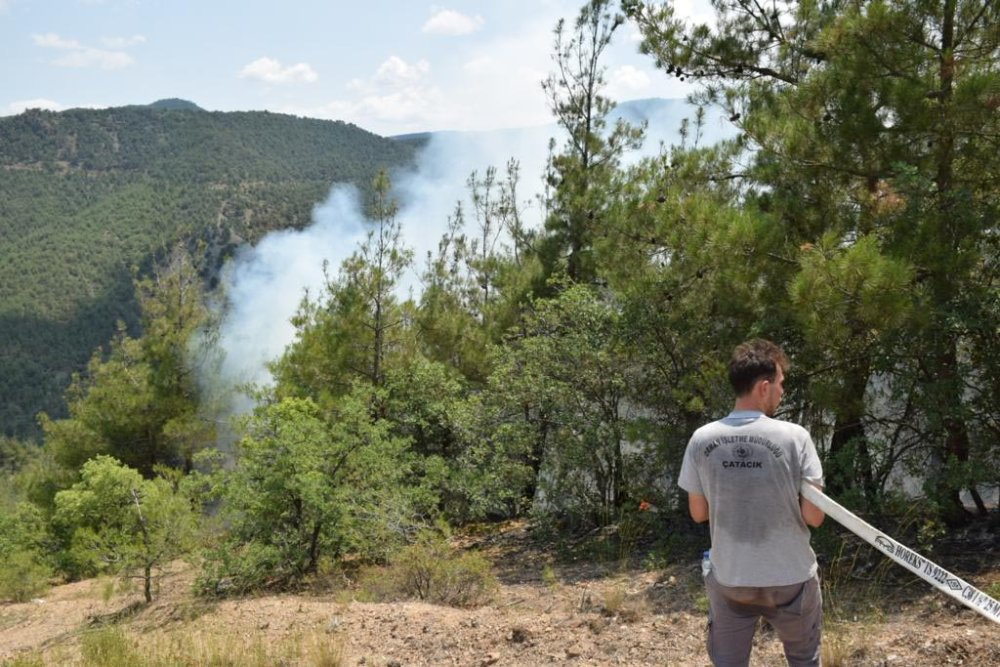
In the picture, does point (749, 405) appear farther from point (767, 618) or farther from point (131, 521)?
point (131, 521)

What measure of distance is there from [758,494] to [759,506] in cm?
4

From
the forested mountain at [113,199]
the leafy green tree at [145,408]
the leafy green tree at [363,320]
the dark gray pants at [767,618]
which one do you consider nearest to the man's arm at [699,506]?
the dark gray pants at [767,618]

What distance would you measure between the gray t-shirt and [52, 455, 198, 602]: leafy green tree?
8322 millimetres

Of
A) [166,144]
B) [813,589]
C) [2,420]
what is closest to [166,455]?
[813,589]

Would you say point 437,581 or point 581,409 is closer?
point 437,581

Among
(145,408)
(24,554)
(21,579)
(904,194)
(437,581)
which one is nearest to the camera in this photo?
(904,194)

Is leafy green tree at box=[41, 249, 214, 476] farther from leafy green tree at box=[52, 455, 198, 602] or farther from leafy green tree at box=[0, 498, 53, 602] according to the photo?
leafy green tree at box=[52, 455, 198, 602]

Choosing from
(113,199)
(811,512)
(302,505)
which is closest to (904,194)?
(811,512)

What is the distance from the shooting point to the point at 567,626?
18.4ft

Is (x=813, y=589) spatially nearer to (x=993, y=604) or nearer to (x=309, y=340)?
(x=993, y=604)

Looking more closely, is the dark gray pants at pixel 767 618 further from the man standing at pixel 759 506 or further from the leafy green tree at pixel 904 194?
the leafy green tree at pixel 904 194

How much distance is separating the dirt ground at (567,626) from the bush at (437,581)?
10.7 inches

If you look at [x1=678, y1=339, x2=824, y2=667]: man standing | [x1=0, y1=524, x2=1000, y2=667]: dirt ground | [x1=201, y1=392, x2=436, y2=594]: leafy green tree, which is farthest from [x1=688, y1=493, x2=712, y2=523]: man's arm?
[x1=201, y1=392, x2=436, y2=594]: leafy green tree

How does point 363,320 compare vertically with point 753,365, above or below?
below
